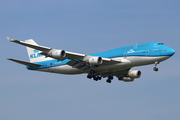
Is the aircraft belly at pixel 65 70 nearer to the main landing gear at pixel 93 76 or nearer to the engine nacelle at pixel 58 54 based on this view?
the main landing gear at pixel 93 76

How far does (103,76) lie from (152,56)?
1139 centimetres

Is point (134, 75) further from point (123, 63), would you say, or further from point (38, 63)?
point (38, 63)

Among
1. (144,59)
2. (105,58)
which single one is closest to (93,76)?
(105,58)

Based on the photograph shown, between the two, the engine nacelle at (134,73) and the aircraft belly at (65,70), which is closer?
the aircraft belly at (65,70)

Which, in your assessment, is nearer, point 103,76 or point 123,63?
point 123,63

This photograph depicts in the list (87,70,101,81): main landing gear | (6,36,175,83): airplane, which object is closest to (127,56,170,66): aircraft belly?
A: (6,36,175,83): airplane

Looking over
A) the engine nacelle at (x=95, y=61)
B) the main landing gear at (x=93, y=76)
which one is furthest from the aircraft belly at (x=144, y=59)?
the main landing gear at (x=93, y=76)

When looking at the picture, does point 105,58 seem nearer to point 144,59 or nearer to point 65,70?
point 144,59

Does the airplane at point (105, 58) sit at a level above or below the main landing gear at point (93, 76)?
above

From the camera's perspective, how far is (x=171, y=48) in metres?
50.1

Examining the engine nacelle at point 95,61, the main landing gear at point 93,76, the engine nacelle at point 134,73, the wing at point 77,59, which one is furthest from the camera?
the engine nacelle at point 134,73

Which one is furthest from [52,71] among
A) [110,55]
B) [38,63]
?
Result: [110,55]

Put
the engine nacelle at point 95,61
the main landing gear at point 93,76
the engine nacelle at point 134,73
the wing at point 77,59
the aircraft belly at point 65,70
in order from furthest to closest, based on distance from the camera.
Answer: the engine nacelle at point 134,73 → the aircraft belly at point 65,70 → the main landing gear at point 93,76 → the engine nacelle at point 95,61 → the wing at point 77,59

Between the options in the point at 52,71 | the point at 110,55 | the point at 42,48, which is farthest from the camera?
the point at 52,71
